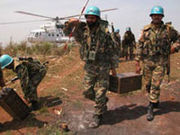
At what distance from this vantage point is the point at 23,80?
4141mm

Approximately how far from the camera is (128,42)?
1198 cm

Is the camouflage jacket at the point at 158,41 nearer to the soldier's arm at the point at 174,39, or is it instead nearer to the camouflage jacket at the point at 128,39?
the soldier's arm at the point at 174,39

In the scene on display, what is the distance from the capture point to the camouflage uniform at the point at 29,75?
4090mm

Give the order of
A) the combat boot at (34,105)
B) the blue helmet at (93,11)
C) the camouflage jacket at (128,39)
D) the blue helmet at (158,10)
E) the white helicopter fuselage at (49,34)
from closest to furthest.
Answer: the blue helmet at (93,11) → the blue helmet at (158,10) → the combat boot at (34,105) → the camouflage jacket at (128,39) → the white helicopter fuselage at (49,34)

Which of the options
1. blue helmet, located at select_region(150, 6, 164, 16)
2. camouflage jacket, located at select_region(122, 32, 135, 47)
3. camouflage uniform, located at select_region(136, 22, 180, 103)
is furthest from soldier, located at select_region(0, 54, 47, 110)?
camouflage jacket, located at select_region(122, 32, 135, 47)

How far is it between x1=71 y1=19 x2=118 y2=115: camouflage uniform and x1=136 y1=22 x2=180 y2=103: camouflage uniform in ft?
2.50

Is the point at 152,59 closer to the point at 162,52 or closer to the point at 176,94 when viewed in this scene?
the point at 162,52

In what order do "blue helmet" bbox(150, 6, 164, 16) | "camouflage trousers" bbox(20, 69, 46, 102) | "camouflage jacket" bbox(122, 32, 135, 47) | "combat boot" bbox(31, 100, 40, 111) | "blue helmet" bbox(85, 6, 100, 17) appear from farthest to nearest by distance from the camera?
"camouflage jacket" bbox(122, 32, 135, 47)
"combat boot" bbox(31, 100, 40, 111)
"camouflage trousers" bbox(20, 69, 46, 102)
"blue helmet" bbox(150, 6, 164, 16)
"blue helmet" bbox(85, 6, 100, 17)

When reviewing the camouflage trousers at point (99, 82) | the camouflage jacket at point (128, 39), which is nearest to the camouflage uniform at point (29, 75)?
the camouflage trousers at point (99, 82)

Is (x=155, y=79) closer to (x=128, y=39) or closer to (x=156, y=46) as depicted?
(x=156, y=46)

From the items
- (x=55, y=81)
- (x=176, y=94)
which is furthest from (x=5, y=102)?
(x=176, y=94)

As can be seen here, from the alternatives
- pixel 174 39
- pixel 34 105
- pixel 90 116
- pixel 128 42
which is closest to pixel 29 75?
pixel 34 105

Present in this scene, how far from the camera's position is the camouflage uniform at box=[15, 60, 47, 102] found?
4090 millimetres

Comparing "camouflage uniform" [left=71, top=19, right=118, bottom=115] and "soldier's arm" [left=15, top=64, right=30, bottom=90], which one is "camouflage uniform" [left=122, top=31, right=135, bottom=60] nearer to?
"camouflage uniform" [left=71, top=19, right=118, bottom=115]
